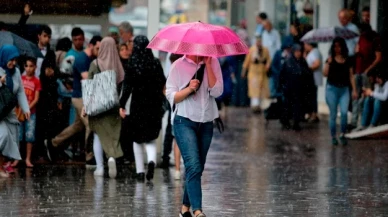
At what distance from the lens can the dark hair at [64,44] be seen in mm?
17141

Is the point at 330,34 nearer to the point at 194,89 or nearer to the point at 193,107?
the point at 193,107

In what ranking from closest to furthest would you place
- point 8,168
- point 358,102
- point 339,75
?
point 8,168 < point 339,75 < point 358,102

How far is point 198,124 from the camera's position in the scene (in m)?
10.9

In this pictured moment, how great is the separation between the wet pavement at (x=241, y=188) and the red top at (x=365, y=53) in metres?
3.61

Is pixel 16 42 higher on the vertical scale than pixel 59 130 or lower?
higher

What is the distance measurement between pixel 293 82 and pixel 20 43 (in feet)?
30.8

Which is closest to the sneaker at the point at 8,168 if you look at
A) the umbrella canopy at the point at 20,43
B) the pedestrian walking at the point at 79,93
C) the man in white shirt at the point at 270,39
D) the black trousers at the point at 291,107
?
the pedestrian walking at the point at 79,93

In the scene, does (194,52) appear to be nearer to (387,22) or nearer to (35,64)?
(35,64)

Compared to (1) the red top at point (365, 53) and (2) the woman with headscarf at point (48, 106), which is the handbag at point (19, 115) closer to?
(2) the woman with headscarf at point (48, 106)

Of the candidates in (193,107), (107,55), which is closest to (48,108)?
(107,55)

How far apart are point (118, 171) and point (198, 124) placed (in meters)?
4.94

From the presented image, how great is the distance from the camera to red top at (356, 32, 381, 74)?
22641mm

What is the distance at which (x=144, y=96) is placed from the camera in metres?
14.2

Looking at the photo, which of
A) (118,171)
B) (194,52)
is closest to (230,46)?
(194,52)
